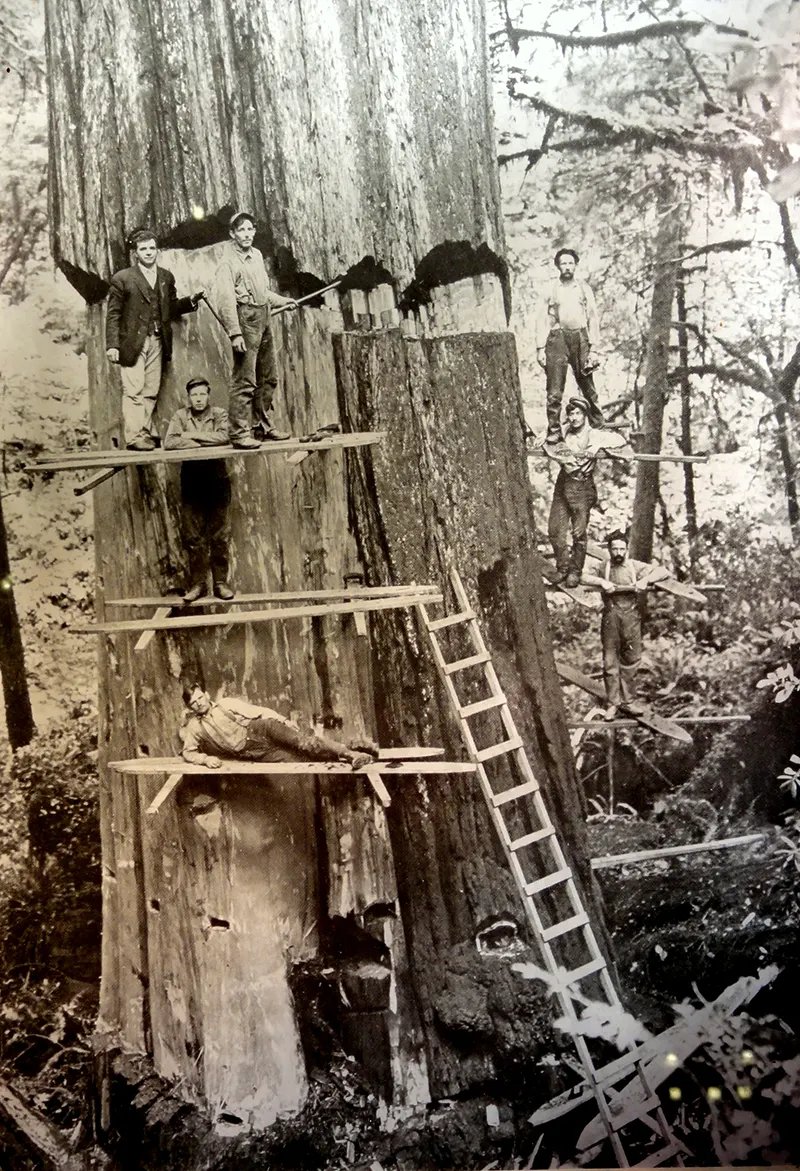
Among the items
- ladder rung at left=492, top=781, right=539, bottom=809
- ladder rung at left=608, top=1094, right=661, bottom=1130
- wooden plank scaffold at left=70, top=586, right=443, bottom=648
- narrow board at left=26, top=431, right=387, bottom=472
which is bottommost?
ladder rung at left=608, top=1094, right=661, bottom=1130

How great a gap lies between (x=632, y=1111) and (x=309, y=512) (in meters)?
2.97

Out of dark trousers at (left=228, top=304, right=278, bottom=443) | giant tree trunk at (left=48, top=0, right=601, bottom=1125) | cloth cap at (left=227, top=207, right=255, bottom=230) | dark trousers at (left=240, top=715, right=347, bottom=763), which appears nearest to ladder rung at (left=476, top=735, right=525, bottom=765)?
giant tree trunk at (left=48, top=0, right=601, bottom=1125)

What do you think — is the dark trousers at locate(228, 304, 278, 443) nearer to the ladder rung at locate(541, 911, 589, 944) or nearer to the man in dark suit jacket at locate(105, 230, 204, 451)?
the man in dark suit jacket at locate(105, 230, 204, 451)

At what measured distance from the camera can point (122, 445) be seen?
3781mm

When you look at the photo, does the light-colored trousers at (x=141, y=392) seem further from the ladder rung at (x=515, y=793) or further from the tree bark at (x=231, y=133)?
the ladder rung at (x=515, y=793)

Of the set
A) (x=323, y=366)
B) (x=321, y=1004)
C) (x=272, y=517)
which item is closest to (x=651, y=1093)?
(x=321, y=1004)

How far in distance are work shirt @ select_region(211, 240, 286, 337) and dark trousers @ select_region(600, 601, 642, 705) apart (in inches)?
82.0

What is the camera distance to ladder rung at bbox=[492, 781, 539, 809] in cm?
368

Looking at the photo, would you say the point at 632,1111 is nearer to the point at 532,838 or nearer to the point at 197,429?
the point at 532,838

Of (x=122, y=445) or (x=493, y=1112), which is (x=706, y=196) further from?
(x=493, y=1112)

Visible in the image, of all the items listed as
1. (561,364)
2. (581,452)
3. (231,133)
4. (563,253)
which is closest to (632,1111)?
(581,452)

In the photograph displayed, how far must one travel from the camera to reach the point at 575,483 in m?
3.87

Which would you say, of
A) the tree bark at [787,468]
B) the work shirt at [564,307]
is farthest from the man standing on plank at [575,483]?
Answer: the tree bark at [787,468]

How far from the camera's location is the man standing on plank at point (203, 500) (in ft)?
12.3
